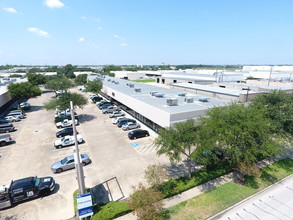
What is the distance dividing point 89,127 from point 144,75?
9657 centimetres

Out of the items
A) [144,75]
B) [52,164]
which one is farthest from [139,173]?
[144,75]

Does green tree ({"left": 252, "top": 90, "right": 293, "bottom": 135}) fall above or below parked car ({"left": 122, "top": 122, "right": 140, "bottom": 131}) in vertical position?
above

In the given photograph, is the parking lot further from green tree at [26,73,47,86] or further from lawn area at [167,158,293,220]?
green tree at [26,73,47,86]

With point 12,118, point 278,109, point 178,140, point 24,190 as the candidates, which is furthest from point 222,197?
point 12,118

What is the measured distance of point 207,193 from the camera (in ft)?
50.8

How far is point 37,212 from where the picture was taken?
13.6 meters

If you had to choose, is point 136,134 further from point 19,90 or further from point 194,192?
point 19,90

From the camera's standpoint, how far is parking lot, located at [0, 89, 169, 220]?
14367 mm

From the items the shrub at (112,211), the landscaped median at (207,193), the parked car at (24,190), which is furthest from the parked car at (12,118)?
the shrub at (112,211)

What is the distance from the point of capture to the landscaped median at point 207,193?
13062mm

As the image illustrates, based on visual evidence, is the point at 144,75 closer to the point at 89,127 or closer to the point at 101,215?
the point at 89,127

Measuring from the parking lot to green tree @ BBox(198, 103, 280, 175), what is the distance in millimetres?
7250

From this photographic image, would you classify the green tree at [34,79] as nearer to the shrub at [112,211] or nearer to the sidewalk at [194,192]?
the shrub at [112,211]

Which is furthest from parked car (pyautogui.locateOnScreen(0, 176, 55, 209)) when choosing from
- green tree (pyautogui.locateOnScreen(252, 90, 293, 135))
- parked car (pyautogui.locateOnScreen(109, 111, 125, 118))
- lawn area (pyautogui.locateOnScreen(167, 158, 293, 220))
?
green tree (pyautogui.locateOnScreen(252, 90, 293, 135))
